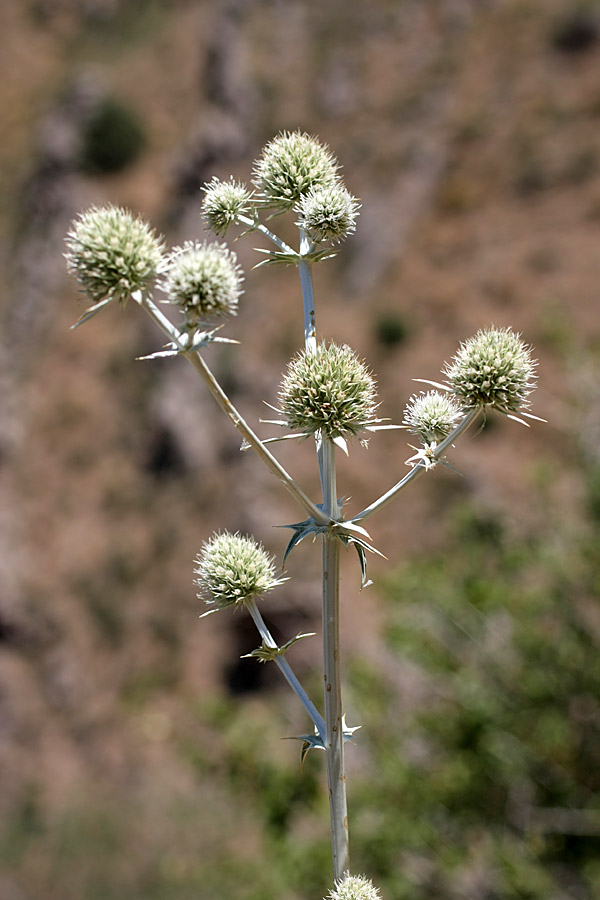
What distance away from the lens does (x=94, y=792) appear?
59.6 feet

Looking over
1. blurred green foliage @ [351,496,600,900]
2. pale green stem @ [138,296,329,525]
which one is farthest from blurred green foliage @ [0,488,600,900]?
pale green stem @ [138,296,329,525]

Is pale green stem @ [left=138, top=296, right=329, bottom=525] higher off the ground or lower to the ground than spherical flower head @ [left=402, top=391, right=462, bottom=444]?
lower

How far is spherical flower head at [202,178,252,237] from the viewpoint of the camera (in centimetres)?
252

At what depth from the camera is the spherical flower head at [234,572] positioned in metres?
2.41

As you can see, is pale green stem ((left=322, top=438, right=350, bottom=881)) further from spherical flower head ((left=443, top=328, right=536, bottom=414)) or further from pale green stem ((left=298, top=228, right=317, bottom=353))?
spherical flower head ((left=443, top=328, right=536, bottom=414))

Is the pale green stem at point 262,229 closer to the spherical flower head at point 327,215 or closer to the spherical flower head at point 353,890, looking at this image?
the spherical flower head at point 327,215

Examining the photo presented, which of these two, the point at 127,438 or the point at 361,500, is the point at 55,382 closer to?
the point at 127,438

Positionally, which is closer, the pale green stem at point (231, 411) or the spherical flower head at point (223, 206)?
the pale green stem at point (231, 411)

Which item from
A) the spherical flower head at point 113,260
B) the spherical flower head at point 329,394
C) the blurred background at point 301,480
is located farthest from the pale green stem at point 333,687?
the blurred background at point 301,480

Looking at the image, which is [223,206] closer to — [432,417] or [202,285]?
[202,285]

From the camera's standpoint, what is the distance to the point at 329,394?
2357 mm

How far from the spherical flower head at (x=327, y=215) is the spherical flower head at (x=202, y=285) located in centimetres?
39

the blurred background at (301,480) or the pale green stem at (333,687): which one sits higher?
the blurred background at (301,480)

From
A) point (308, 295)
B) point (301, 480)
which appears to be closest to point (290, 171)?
point (308, 295)
